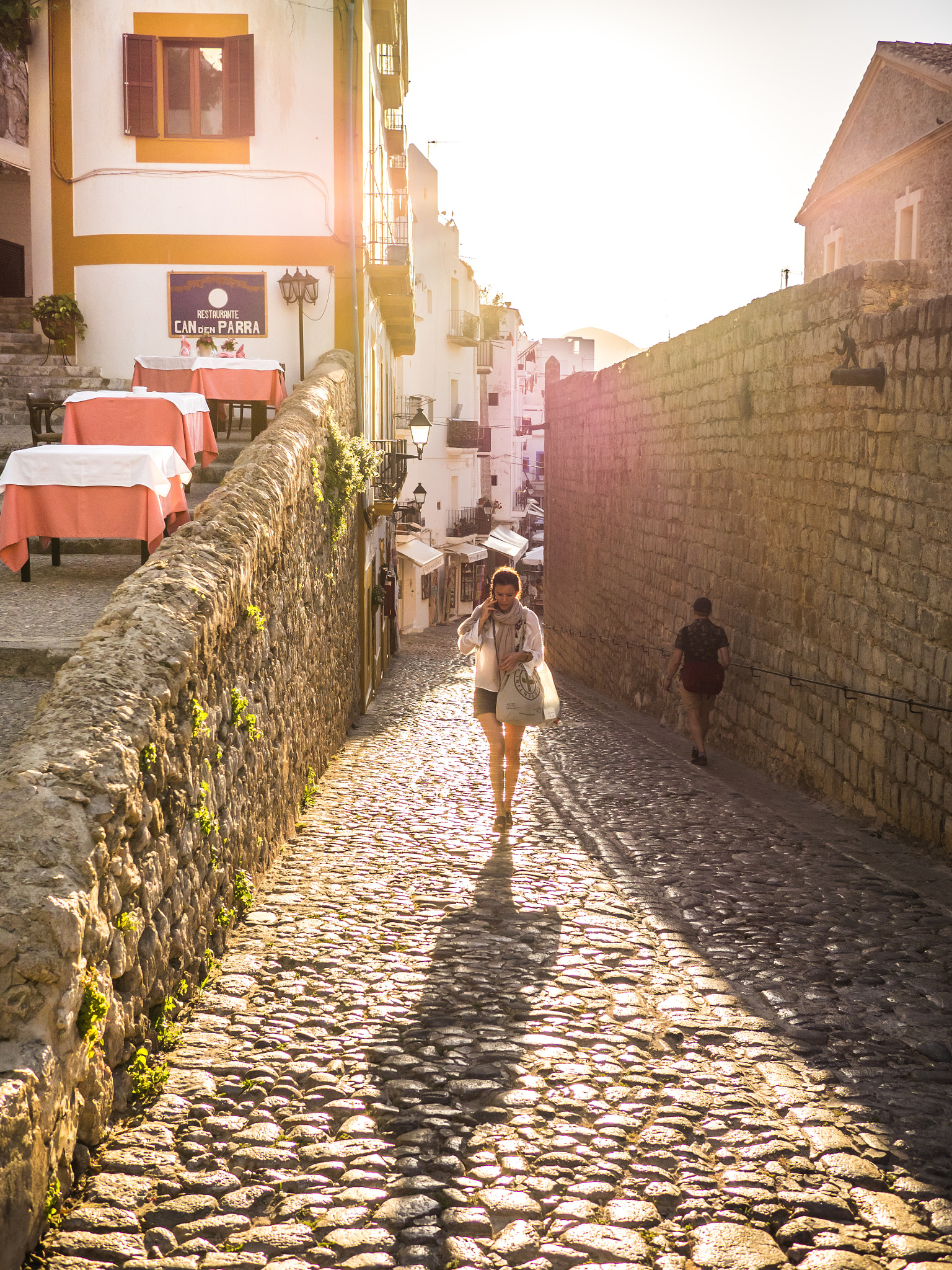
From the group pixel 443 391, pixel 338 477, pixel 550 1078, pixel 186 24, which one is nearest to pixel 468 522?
pixel 443 391

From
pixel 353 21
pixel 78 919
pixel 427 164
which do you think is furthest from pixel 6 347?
pixel 427 164

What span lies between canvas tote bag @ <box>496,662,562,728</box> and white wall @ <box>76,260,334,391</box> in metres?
7.86

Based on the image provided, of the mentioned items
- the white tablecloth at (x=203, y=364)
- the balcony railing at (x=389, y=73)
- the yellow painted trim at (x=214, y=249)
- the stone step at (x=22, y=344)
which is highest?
the balcony railing at (x=389, y=73)

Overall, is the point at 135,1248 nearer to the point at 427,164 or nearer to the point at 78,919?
the point at 78,919

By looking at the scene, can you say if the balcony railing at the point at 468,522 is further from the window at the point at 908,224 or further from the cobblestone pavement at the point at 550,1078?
the cobblestone pavement at the point at 550,1078

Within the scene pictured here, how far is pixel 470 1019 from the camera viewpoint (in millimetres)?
4379

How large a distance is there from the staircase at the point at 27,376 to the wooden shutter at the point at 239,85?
125 inches

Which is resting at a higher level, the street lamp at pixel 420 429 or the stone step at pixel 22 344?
the stone step at pixel 22 344

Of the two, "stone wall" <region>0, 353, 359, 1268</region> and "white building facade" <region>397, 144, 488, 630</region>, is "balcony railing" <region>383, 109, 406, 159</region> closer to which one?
"stone wall" <region>0, 353, 359, 1268</region>

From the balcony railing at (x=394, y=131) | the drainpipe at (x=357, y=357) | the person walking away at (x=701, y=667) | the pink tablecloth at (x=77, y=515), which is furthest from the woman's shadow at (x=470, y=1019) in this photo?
the balcony railing at (x=394, y=131)

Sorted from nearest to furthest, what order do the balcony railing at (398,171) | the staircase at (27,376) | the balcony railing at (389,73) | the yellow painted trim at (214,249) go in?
the staircase at (27,376) → the yellow painted trim at (214,249) → the balcony railing at (389,73) → the balcony railing at (398,171)

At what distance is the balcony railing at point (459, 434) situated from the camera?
44.7 meters

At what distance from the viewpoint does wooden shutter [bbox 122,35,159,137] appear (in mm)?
13930

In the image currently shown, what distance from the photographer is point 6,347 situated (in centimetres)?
1473
